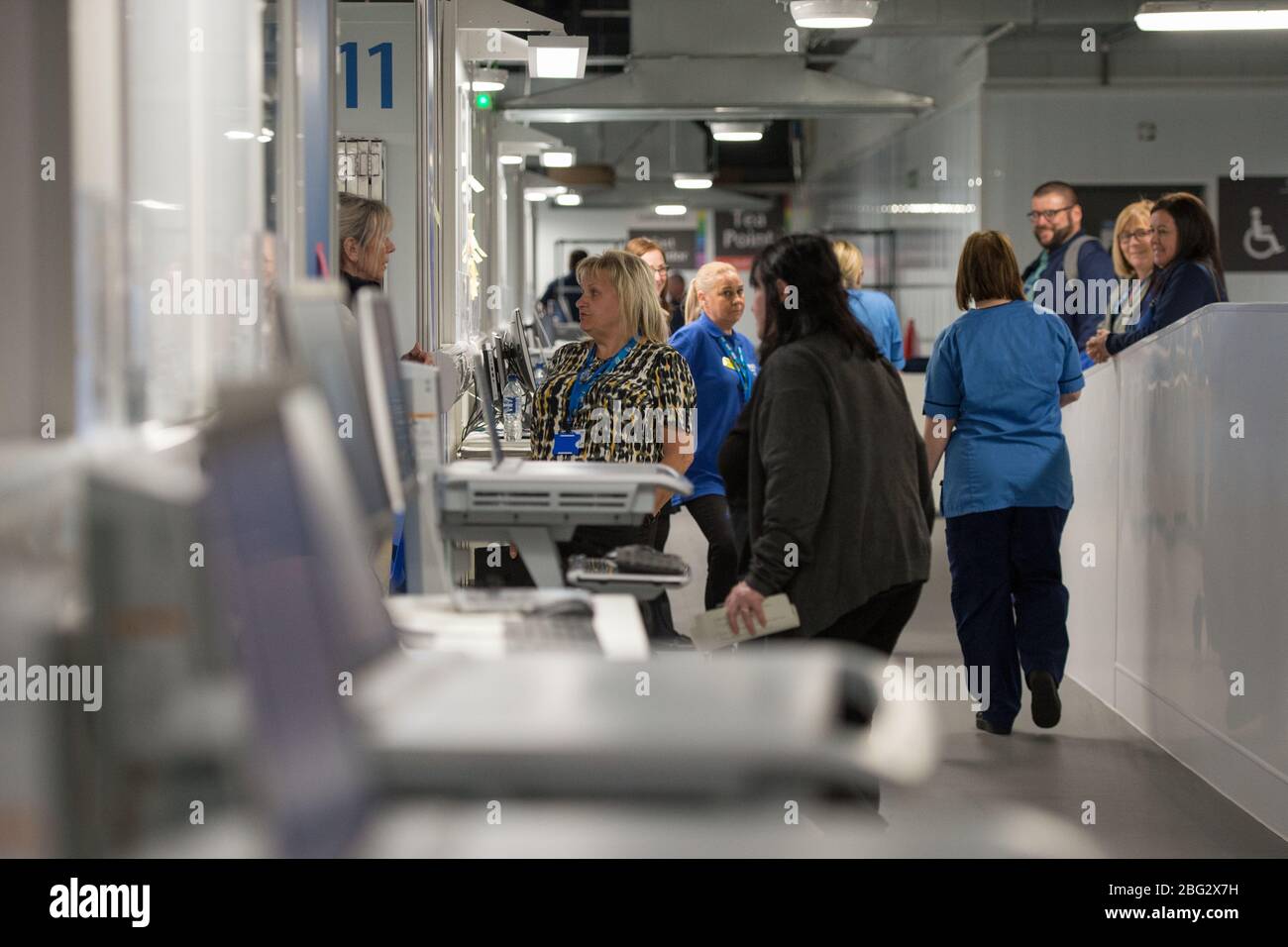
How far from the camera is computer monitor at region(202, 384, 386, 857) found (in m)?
1.18

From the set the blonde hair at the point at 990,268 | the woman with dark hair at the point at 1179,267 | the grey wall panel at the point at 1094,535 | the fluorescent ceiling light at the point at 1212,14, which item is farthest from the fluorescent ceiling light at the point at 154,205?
the fluorescent ceiling light at the point at 1212,14

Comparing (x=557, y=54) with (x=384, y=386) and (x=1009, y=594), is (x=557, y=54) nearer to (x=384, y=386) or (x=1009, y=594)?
(x=1009, y=594)

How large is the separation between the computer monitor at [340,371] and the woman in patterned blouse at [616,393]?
1552mm

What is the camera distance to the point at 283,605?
4.11 ft

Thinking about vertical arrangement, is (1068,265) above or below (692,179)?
below

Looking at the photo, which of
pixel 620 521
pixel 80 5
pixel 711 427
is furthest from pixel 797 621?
pixel 711 427

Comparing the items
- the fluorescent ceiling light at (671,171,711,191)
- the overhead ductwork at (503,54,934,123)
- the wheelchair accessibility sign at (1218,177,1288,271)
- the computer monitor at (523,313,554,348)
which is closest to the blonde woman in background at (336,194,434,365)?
the computer monitor at (523,313,554,348)

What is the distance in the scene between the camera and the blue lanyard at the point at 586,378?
4266mm

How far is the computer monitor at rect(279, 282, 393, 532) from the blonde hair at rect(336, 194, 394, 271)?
1910mm

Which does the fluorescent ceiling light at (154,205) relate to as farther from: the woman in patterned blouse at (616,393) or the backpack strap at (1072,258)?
the backpack strap at (1072,258)

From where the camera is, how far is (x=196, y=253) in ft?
8.45

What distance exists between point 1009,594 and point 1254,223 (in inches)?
395

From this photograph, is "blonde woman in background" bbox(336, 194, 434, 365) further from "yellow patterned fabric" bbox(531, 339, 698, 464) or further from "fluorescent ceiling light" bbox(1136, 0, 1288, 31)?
"fluorescent ceiling light" bbox(1136, 0, 1288, 31)

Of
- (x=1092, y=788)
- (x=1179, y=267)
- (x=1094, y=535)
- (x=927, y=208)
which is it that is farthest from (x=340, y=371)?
(x=927, y=208)
